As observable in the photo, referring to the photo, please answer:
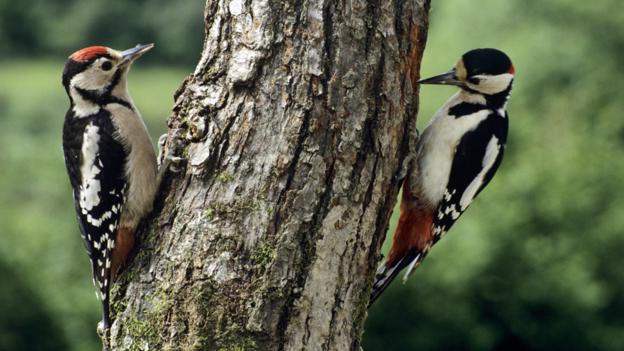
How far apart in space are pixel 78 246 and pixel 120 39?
93.4ft

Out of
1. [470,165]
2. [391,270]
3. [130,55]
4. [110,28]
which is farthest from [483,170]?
[110,28]

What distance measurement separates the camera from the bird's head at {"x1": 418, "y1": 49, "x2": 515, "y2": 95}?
14.5ft

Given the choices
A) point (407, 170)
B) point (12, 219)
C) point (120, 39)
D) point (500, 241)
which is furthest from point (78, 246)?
point (120, 39)

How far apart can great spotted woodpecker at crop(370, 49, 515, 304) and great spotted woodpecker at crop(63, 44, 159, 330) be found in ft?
3.79

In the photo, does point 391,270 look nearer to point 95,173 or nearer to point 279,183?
point 279,183

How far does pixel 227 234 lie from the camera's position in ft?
11.3

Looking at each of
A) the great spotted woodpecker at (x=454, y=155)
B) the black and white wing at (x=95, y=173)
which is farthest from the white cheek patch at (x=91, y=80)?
the great spotted woodpecker at (x=454, y=155)

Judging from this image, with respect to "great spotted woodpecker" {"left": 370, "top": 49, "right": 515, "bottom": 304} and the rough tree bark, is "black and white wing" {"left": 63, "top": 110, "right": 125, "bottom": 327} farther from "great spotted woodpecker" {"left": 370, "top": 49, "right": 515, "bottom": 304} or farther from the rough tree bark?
"great spotted woodpecker" {"left": 370, "top": 49, "right": 515, "bottom": 304}

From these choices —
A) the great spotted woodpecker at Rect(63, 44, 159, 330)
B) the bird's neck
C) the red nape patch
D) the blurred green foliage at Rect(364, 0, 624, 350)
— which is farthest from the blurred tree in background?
the red nape patch

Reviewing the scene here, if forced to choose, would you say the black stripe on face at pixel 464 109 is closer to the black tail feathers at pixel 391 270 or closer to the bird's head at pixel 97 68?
the black tail feathers at pixel 391 270

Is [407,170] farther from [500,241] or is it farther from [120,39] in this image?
[120,39]

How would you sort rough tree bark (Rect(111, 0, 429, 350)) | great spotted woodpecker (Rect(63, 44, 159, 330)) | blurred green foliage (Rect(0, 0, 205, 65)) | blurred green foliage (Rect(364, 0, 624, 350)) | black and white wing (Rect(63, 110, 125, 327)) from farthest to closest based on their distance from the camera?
blurred green foliage (Rect(0, 0, 205, 65))
blurred green foliage (Rect(364, 0, 624, 350))
black and white wing (Rect(63, 110, 125, 327))
great spotted woodpecker (Rect(63, 44, 159, 330))
rough tree bark (Rect(111, 0, 429, 350))

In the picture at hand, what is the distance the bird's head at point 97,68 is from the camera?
13.9ft

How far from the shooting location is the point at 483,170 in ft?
15.4
